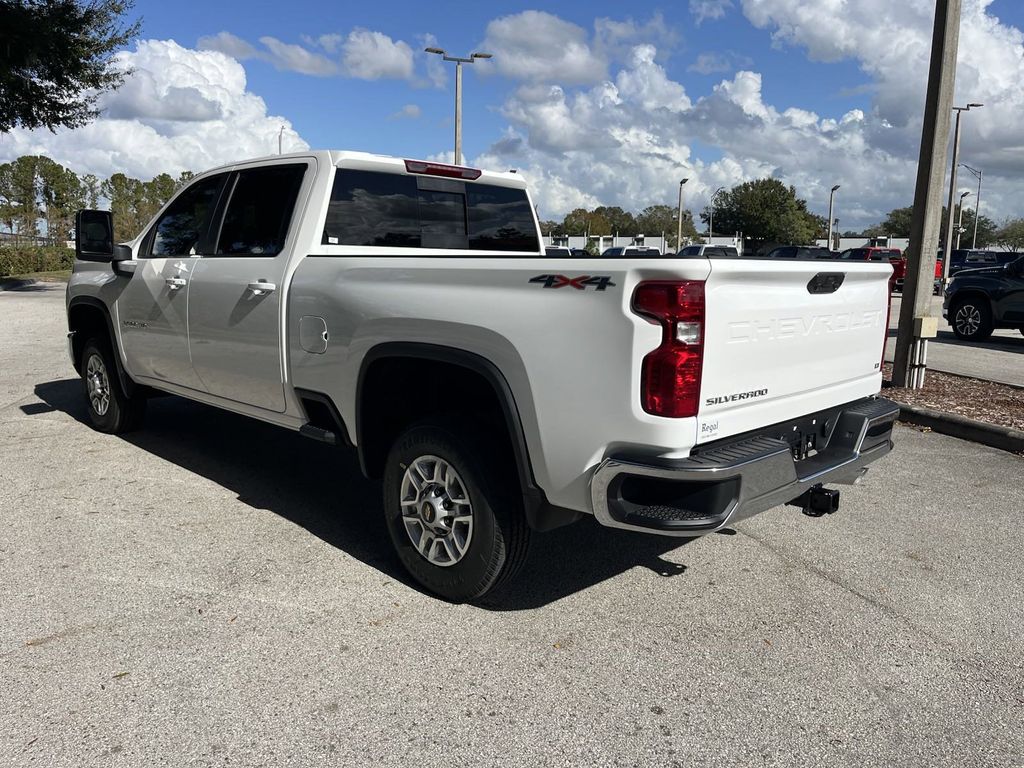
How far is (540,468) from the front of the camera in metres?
3.17

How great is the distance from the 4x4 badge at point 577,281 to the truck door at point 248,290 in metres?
1.81

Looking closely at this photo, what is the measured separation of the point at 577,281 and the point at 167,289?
3429 mm

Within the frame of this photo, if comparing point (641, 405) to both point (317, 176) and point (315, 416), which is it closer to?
point (315, 416)

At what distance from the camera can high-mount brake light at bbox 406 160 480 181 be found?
4.83m

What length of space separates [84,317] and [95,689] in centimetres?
447

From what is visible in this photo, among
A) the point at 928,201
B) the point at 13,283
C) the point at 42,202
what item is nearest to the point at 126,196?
the point at 42,202

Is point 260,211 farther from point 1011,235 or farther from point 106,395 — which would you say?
point 1011,235

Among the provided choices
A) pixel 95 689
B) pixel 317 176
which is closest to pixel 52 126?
pixel 317 176

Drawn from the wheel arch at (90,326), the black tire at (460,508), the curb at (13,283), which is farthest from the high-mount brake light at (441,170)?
the curb at (13,283)

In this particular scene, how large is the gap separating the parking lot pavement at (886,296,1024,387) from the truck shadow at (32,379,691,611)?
741 cm

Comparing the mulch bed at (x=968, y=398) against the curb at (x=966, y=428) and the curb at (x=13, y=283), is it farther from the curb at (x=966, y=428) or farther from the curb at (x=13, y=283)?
the curb at (x=13, y=283)

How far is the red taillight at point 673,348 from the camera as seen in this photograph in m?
2.80

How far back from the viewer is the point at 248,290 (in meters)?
4.50

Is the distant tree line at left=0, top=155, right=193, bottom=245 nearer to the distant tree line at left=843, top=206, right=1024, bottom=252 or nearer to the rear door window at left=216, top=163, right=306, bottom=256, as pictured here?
the rear door window at left=216, top=163, right=306, bottom=256
